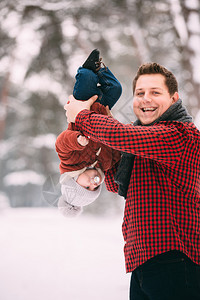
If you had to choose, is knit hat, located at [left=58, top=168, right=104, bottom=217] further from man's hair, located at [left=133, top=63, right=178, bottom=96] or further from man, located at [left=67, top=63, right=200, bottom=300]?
man's hair, located at [left=133, top=63, right=178, bottom=96]

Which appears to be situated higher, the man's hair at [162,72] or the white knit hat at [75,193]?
the man's hair at [162,72]

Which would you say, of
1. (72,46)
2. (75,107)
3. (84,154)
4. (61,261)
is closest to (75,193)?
(84,154)

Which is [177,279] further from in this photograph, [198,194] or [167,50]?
[167,50]

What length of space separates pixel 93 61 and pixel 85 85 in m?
0.11

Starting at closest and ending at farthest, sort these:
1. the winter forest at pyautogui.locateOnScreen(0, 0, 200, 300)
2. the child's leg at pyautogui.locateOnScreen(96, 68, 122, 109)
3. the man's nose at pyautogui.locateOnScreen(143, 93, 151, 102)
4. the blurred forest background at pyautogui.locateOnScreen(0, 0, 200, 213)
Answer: the man's nose at pyautogui.locateOnScreen(143, 93, 151, 102) < the child's leg at pyautogui.locateOnScreen(96, 68, 122, 109) < the winter forest at pyautogui.locateOnScreen(0, 0, 200, 300) < the blurred forest background at pyautogui.locateOnScreen(0, 0, 200, 213)

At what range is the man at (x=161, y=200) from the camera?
0.82m

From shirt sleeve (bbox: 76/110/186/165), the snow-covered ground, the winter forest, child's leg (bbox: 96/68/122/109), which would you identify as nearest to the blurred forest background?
the winter forest

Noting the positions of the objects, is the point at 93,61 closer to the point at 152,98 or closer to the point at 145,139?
the point at 152,98

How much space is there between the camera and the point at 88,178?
1091 millimetres

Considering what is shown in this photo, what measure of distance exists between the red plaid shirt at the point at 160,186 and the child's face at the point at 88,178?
0.22 metres

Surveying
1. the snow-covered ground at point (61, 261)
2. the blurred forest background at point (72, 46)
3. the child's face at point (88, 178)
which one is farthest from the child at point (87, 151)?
the blurred forest background at point (72, 46)

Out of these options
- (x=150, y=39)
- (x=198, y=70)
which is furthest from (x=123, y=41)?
(x=198, y=70)

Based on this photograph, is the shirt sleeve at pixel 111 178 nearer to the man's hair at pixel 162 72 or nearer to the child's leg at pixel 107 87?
the child's leg at pixel 107 87

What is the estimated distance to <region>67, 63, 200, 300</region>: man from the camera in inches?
32.2
